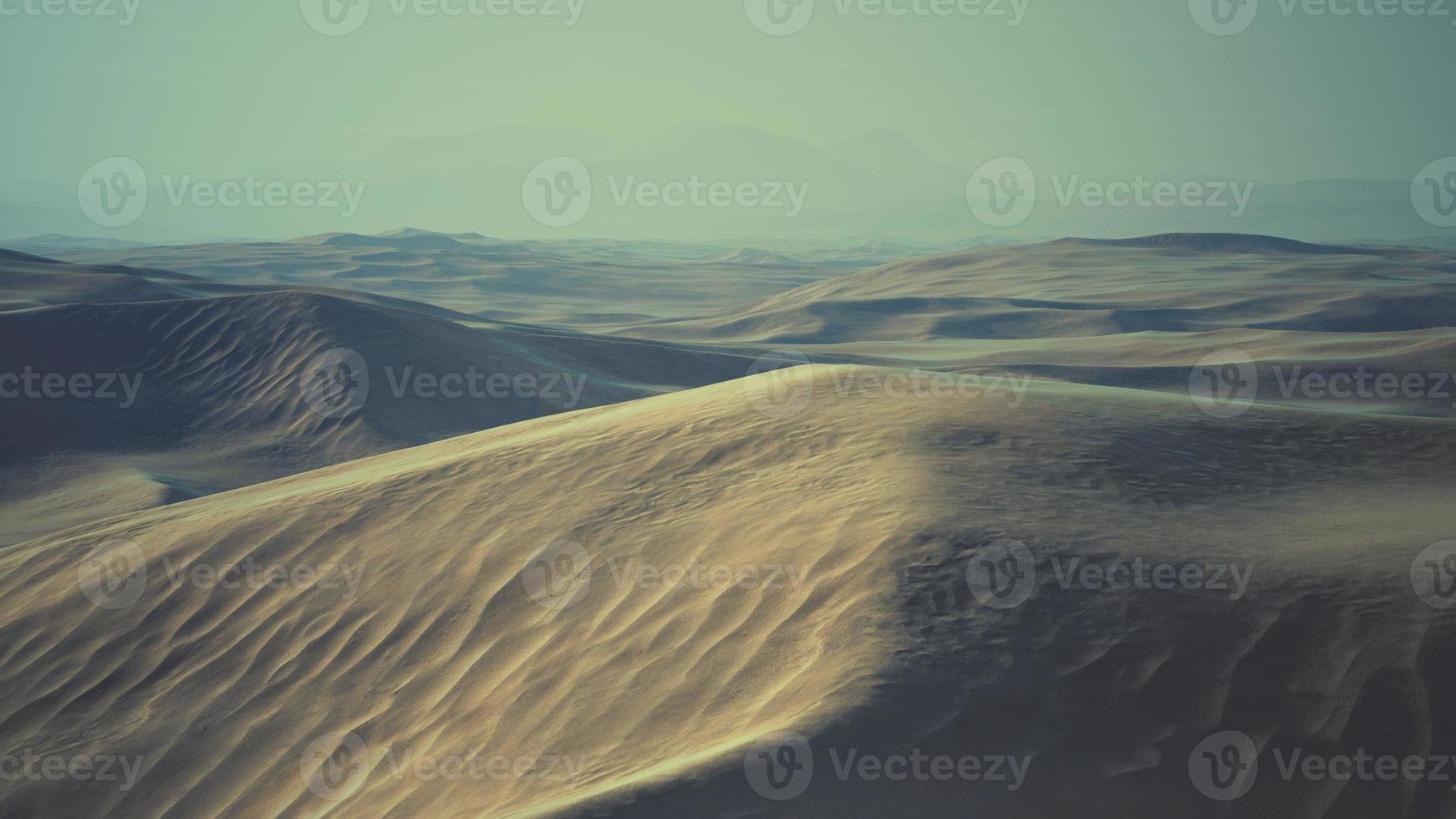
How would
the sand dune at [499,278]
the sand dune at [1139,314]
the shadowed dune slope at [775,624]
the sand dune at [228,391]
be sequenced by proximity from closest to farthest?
the shadowed dune slope at [775,624] → the sand dune at [228,391] → the sand dune at [1139,314] → the sand dune at [499,278]

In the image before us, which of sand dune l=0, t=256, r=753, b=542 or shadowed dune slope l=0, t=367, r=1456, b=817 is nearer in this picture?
shadowed dune slope l=0, t=367, r=1456, b=817

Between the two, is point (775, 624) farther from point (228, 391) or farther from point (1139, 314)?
point (1139, 314)

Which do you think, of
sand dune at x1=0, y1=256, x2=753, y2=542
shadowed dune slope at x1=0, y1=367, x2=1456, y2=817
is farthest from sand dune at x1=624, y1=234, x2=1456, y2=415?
shadowed dune slope at x1=0, y1=367, x2=1456, y2=817

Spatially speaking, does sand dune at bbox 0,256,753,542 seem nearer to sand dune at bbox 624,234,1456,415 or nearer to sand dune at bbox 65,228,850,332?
sand dune at bbox 624,234,1456,415

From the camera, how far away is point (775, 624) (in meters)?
5.51

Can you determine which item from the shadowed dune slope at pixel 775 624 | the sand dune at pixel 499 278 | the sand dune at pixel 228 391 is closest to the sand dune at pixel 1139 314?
the sand dune at pixel 499 278

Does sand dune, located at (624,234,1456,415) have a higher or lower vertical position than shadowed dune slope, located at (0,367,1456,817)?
higher

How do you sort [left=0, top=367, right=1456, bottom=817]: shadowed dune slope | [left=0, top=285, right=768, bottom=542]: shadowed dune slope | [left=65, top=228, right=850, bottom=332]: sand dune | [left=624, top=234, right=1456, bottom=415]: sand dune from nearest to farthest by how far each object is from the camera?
[left=0, top=367, right=1456, bottom=817]: shadowed dune slope → [left=0, top=285, right=768, bottom=542]: shadowed dune slope → [left=624, top=234, right=1456, bottom=415]: sand dune → [left=65, top=228, right=850, bottom=332]: sand dune

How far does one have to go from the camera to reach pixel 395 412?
2172 cm

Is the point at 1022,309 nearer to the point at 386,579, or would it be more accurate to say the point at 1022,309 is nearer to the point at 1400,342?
the point at 1400,342

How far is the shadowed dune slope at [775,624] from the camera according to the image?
14.6 feet

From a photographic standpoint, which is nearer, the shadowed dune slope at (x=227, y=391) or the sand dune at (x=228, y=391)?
the sand dune at (x=228, y=391)

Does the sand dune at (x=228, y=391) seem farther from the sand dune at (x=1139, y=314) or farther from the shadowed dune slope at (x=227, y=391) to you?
the sand dune at (x=1139, y=314)

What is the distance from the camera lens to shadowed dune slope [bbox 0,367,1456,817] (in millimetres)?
4465
